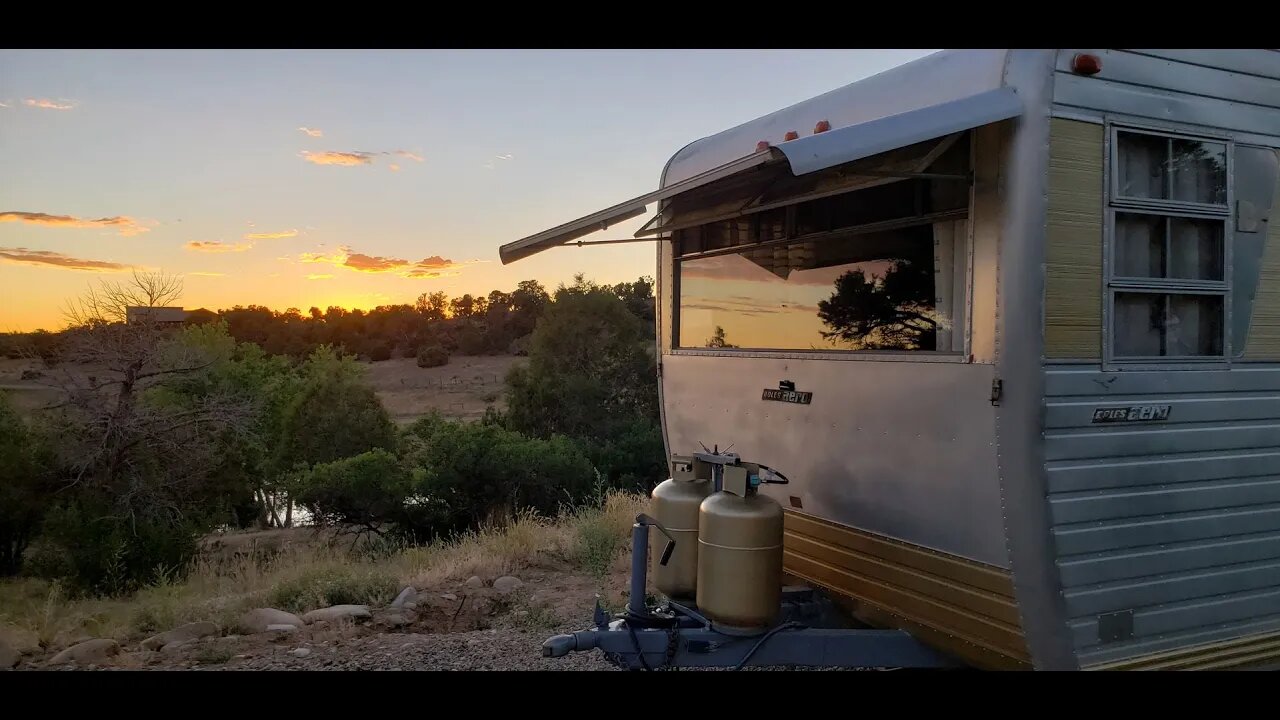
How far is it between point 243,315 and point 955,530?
25032 millimetres

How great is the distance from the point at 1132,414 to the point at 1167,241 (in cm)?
73

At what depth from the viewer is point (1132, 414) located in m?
3.60

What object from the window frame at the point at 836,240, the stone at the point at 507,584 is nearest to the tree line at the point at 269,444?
the stone at the point at 507,584

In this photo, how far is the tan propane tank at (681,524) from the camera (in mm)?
4539

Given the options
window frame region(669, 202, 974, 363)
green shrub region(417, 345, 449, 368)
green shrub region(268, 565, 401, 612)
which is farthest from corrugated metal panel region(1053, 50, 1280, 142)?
green shrub region(417, 345, 449, 368)

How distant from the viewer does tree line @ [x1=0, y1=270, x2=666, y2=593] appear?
11.2 meters

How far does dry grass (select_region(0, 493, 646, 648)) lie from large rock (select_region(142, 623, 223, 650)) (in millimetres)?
87

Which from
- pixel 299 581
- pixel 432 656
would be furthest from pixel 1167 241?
pixel 299 581

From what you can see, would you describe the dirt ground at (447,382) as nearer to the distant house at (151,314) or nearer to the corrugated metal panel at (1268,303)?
the distant house at (151,314)

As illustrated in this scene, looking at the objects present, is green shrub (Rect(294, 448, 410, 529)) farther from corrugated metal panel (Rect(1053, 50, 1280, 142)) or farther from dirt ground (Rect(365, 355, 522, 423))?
dirt ground (Rect(365, 355, 522, 423))

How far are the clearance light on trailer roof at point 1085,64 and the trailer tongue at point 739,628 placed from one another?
2.10m

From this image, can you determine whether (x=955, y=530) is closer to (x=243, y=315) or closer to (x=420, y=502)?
(x=420, y=502)

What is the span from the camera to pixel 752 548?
4027mm
